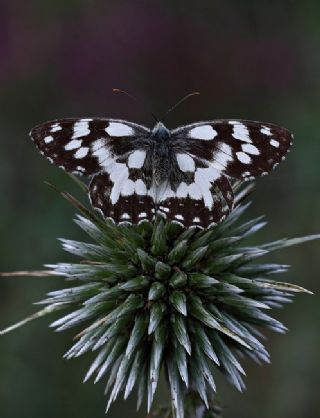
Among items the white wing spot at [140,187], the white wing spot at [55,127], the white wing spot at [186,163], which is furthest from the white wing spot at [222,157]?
the white wing spot at [55,127]

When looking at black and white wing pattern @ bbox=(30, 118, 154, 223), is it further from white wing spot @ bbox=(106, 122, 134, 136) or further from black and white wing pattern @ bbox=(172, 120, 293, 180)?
black and white wing pattern @ bbox=(172, 120, 293, 180)

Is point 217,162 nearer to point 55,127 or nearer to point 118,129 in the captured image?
point 118,129

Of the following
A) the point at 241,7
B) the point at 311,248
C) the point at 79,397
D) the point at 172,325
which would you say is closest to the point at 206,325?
the point at 172,325

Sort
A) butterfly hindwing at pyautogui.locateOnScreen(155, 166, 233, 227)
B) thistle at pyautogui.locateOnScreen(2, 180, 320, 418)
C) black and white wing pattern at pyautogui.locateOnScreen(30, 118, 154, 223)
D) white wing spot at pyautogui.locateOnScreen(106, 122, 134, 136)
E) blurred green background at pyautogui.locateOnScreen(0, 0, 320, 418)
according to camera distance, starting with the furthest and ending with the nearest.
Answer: blurred green background at pyautogui.locateOnScreen(0, 0, 320, 418), white wing spot at pyautogui.locateOnScreen(106, 122, 134, 136), black and white wing pattern at pyautogui.locateOnScreen(30, 118, 154, 223), butterfly hindwing at pyautogui.locateOnScreen(155, 166, 233, 227), thistle at pyautogui.locateOnScreen(2, 180, 320, 418)

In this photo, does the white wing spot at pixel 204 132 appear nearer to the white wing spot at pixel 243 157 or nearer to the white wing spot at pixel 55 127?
the white wing spot at pixel 243 157

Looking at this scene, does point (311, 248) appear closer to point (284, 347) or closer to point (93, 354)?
point (284, 347)

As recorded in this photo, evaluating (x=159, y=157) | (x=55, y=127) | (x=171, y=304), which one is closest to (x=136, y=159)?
(x=159, y=157)

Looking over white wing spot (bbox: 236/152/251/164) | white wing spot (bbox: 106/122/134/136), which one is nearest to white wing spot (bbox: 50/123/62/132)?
white wing spot (bbox: 106/122/134/136)

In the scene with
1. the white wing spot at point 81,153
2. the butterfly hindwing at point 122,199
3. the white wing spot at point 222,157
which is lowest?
the butterfly hindwing at point 122,199
